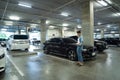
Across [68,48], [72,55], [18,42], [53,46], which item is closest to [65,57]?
[68,48]

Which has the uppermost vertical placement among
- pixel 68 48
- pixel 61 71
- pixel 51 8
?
pixel 51 8

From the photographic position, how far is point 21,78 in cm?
413

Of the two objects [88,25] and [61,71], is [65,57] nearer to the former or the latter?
[88,25]

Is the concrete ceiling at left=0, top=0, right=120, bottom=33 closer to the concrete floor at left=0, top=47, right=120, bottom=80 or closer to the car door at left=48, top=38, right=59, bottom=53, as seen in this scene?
the car door at left=48, top=38, right=59, bottom=53

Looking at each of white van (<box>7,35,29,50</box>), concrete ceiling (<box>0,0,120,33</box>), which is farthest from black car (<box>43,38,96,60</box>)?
white van (<box>7,35,29,50</box>)

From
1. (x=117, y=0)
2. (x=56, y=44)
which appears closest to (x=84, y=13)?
(x=117, y=0)

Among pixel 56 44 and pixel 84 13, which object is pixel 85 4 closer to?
pixel 84 13

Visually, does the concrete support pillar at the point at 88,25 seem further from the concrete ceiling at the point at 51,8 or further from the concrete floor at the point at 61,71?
the concrete floor at the point at 61,71

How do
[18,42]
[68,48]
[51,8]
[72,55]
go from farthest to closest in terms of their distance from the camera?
[18,42]
[51,8]
[68,48]
[72,55]

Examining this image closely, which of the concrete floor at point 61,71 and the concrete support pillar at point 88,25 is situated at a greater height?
the concrete support pillar at point 88,25

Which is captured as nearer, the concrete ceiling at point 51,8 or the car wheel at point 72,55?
the car wheel at point 72,55

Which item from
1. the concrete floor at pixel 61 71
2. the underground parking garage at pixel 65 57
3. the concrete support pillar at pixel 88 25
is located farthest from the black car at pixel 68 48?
the concrete support pillar at pixel 88 25

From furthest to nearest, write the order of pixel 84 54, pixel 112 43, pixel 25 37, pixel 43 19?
pixel 112 43
pixel 43 19
pixel 25 37
pixel 84 54

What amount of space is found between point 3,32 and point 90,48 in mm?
31059
